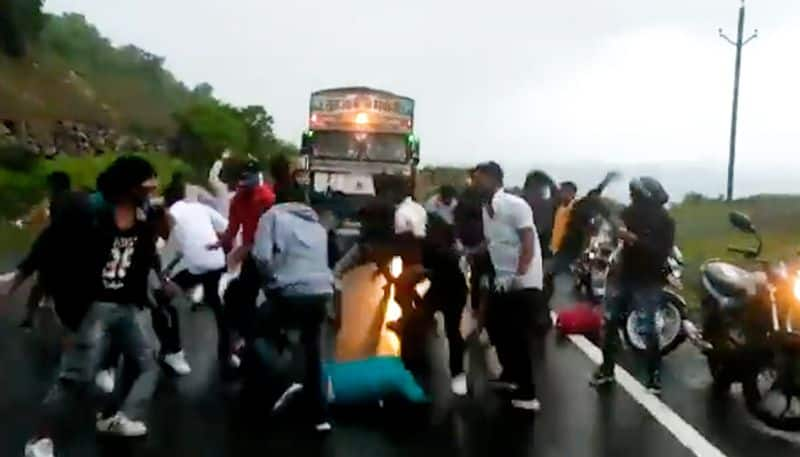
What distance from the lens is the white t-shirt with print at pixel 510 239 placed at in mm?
11844

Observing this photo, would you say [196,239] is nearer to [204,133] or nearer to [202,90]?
[204,133]

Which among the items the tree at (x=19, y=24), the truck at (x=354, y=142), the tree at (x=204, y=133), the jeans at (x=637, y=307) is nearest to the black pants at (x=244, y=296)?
the jeans at (x=637, y=307)

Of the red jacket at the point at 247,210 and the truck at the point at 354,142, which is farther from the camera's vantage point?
the truck at the point at 354,142

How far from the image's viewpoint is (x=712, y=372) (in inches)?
514

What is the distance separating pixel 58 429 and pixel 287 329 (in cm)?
190

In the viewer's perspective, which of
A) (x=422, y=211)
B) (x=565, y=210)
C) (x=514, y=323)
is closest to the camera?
(x=514, y=323)

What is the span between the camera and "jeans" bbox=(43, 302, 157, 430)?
904 cm

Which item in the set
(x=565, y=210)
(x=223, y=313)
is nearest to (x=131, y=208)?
(x=223, y=313)

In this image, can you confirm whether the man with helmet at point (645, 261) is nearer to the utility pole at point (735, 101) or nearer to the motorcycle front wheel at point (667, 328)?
the motorcycle front wheel at point (667, 328)

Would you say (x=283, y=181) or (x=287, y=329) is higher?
(x=283, y=181)

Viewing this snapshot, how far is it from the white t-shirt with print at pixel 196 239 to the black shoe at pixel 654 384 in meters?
3.62

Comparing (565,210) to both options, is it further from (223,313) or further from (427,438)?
(427,438)

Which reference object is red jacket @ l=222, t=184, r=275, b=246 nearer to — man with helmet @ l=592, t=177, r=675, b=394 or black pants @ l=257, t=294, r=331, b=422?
black pants @ l=257, t=294, r=331, b=422

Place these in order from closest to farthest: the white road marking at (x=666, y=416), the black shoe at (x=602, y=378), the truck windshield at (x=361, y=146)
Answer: the white road marking at (x=666, y=416) < the black shoe at (x=602, y=378) < the truck windshield at (x=361, y=146)
